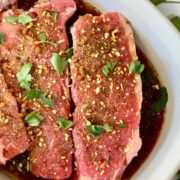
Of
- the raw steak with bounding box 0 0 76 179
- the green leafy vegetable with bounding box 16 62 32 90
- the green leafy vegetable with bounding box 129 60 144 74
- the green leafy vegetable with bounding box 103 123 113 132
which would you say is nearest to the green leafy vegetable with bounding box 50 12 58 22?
the raw steak with bounding box 0 0 76 179

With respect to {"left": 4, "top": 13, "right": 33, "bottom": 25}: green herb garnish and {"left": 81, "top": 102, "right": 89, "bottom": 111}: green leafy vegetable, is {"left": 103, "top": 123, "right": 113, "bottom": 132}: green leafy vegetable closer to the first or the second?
{"left": 81, "top": 102, "right": 89, "bottom": 111}: green leafy vegetable

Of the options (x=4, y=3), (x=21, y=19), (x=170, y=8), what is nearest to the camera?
(x=21, y=19)

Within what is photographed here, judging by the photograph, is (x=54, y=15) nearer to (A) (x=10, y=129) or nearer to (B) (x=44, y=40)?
(B) (x=44, y=40)

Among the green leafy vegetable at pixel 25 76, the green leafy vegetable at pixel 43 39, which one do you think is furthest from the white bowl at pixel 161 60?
the green leafy vegetable at pixel 25 76

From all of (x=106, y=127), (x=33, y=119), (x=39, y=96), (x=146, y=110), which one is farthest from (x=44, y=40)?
(x=146, y=110)

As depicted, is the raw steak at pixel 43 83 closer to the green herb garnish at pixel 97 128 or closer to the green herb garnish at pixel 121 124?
the green herb garnish at pixel 97 128
